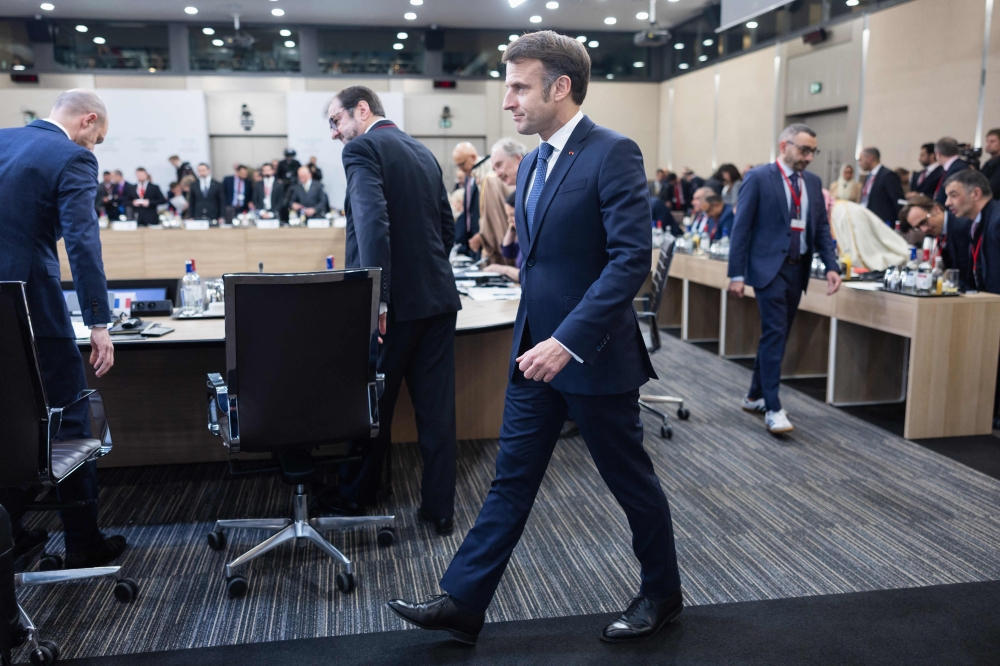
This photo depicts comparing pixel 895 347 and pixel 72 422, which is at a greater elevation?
pixel 72 422

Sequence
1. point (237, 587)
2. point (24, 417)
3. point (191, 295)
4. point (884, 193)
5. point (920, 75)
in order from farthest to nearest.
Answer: point (920, 75)
point (884, 193)
point (191, 295)
point (237, 587)
point (24, 417)

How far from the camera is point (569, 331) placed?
1744 mm

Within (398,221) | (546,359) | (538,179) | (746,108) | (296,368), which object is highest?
(746,108)

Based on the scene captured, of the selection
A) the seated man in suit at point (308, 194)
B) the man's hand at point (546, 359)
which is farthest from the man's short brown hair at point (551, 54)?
the seated man in suit at point (308, 194)

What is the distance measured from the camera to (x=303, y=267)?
506cm

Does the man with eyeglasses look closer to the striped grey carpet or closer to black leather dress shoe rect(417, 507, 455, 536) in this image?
the striped grey carpet

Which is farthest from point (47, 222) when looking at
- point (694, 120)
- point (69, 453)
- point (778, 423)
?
point (694, 120)

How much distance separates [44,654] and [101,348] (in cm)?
92

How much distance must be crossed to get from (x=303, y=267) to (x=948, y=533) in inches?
152

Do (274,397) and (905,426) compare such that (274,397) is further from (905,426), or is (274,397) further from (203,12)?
(203,12)

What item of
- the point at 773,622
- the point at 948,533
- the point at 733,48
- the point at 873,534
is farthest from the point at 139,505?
the point at 733,48

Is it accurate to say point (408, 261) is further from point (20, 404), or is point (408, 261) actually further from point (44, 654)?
point (44, 654)

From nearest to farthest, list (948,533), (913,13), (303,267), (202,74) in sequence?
(948,533) < (303,267) < (913,13) < (202,74)

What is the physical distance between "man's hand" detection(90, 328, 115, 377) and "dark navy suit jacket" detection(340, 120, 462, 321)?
83cm
